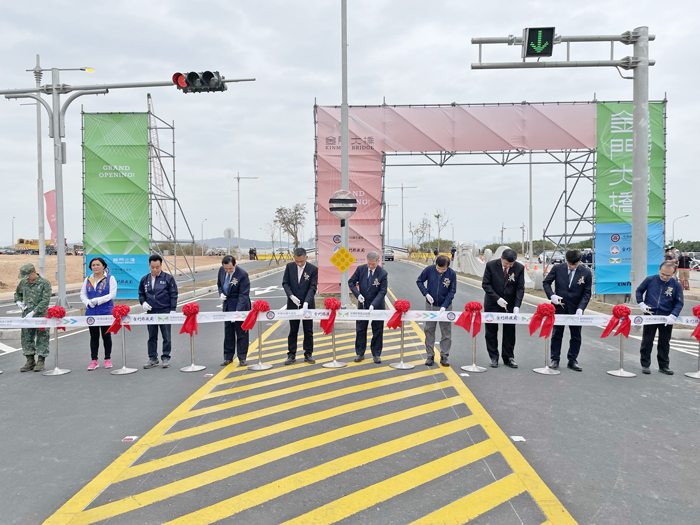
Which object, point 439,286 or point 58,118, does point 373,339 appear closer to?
point 439,286

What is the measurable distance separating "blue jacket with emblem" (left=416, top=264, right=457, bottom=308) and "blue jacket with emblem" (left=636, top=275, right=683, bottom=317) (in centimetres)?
303

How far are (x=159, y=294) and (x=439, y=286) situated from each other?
4666 mm

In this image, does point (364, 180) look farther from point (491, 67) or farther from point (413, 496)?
point (413, 496)

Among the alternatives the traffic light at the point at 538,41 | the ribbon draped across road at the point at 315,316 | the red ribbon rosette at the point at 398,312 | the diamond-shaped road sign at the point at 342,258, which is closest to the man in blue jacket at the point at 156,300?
the ribbon draped across road at the point at 315,316

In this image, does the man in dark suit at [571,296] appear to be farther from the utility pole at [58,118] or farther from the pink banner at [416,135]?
the utility pole at [58,118]

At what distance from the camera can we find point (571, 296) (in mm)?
7789

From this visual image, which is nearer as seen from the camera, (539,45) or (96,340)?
(96,340)

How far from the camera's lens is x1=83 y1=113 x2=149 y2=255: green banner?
52.0 feet

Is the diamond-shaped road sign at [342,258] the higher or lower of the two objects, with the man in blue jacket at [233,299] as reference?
higher

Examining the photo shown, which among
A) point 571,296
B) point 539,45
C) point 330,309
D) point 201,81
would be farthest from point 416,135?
point 330,309

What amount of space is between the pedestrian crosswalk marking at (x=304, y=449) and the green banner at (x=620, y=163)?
37.8 ft

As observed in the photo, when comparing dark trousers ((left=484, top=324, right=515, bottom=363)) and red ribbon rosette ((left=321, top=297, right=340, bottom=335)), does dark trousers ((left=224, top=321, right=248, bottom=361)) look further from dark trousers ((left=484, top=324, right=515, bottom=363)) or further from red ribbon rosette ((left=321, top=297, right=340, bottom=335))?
dark trousers ((left=484, top=324, right=515, bottom=363))

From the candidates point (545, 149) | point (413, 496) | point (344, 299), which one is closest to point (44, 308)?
point (344, 299)

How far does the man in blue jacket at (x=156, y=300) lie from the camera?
7914 mm
